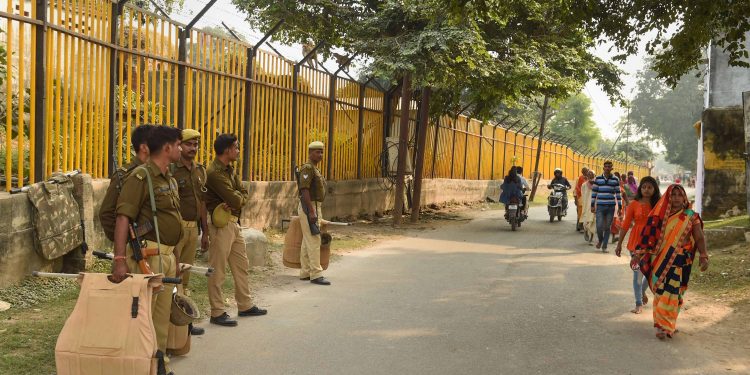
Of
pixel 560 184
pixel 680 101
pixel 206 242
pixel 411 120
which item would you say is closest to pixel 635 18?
pixel 206 242

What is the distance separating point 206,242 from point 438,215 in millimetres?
14208

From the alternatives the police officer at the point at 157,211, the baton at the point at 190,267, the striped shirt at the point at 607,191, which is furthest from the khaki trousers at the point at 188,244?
the striped shirt at the point at 607,191

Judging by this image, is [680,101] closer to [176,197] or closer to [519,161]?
[519,161]

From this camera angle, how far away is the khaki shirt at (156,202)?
421 centimetres

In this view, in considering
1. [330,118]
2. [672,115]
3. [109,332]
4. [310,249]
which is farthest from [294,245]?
[672,115]

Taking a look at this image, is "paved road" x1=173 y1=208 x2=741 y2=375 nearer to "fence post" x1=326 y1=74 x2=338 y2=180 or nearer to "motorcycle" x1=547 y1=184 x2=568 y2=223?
"fence post" x1=326 y1=74 x2=338 y2=180

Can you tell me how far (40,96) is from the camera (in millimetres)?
7047

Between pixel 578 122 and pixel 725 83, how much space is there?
173 ft

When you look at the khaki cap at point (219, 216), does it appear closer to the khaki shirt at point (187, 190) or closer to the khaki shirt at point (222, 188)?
the khaki shirt at point (222, 188)

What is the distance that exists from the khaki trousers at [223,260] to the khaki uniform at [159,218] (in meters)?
1.57

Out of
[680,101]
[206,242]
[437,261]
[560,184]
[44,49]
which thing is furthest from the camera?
[680,101]

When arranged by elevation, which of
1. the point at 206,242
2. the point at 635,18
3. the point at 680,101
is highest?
the point at 680,101

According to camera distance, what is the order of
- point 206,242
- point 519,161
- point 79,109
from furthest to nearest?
1. point 519,161
2. point 79,109
3. point 206,242

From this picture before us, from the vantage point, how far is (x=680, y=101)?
78688 millimetres
